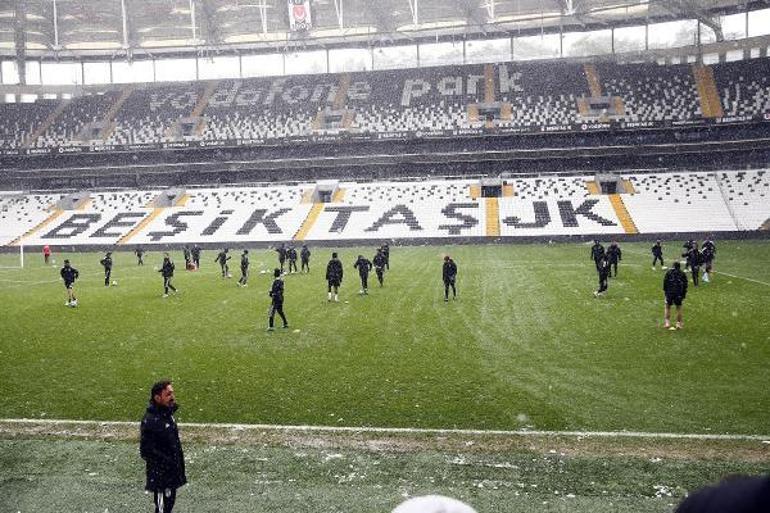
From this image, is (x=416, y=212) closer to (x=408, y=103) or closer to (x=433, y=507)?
(x=408, y=103)

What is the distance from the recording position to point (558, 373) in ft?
38.8

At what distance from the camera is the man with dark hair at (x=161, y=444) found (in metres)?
6.24

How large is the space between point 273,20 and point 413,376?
52417mm

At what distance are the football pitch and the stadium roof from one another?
3378cm

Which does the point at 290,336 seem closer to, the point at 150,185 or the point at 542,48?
the point at 150,185

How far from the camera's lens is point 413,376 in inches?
469

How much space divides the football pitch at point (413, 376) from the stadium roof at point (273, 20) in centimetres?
3378

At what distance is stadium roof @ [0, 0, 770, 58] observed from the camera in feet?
169

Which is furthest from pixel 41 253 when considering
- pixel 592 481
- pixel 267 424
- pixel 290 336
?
pixel 592 481

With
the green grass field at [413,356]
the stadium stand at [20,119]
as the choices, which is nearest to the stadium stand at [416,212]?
the stadium stand at [20,119]

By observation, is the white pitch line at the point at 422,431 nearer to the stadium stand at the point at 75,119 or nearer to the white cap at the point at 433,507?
the white cap at the point at 433,507

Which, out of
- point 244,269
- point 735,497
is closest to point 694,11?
point 244,269

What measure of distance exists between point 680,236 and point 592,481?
35823 mm

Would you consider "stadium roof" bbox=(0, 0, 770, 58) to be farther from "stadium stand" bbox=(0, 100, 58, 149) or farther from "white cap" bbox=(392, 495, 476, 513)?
"white cap" bbox=(392, 495, 476, 513)
